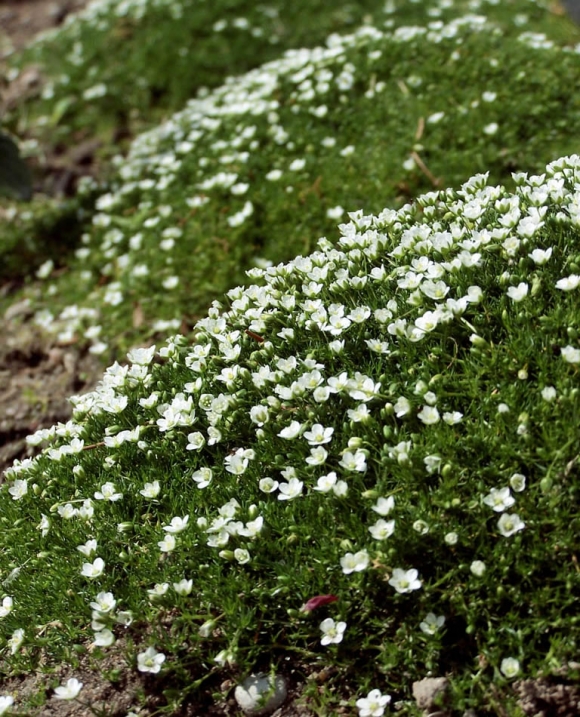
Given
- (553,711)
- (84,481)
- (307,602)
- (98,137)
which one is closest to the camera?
(553,711)

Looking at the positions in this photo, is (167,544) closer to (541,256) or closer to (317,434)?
(317,434)

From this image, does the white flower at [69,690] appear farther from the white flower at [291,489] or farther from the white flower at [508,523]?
the white flower at [508,523]

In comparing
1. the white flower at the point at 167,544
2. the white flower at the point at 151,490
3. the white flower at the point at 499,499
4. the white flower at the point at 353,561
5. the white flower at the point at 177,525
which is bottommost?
the white flower at the point at 353,561

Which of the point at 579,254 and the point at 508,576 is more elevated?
the point at 579,254

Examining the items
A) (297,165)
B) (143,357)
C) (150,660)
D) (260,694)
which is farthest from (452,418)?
(297,165)

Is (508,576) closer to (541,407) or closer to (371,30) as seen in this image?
(541,407)

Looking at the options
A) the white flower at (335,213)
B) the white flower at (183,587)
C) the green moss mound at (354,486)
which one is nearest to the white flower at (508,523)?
the green moss mound at (354,486)

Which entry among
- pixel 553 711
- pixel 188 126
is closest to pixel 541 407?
pixel 553 711
